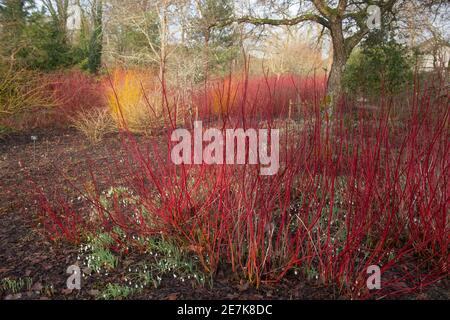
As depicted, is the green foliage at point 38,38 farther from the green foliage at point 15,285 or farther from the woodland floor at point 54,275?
the green foliage at point 15,285

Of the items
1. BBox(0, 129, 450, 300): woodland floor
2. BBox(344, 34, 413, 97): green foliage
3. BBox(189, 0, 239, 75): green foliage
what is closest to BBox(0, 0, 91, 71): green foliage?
BBox(189, 0, 239, 75): green foliage

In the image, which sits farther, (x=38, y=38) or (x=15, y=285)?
(x=38, y=38)

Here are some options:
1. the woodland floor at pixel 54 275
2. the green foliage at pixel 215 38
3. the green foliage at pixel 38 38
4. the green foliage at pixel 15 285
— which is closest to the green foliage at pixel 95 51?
the green foliage at pixel 38 38

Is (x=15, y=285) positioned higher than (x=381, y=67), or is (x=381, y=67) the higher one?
(x=381, y=67)

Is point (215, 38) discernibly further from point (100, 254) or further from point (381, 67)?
point (100, 254)

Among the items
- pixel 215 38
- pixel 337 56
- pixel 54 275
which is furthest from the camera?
pixel 215 38

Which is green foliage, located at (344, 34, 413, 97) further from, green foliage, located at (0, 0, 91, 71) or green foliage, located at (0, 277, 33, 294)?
green foliage, located at (0, 0, 91, 71)

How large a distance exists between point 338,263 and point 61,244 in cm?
208

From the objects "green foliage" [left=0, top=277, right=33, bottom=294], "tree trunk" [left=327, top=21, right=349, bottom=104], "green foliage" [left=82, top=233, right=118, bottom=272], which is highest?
"tree trunk" [left=327, top=21, right=349, bottom=104]

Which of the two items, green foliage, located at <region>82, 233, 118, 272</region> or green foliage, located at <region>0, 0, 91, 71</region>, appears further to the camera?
green foliage, located at <region>0, 0, 91, 71</region>

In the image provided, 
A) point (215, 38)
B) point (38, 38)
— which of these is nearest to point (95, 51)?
point (38, 38)

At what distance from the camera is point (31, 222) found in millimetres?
2859
